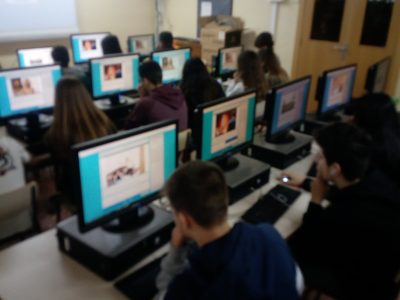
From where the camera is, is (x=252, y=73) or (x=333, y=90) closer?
(x=333, y=90)

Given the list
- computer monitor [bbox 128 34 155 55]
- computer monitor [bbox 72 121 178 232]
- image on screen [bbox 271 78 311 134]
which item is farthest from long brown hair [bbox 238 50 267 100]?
computer monitor [bbox 128 34 155 55]

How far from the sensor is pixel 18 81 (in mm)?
2875

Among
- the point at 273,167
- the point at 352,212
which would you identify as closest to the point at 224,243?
the point at 352,212

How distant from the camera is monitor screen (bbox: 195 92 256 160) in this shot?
1.85 meters

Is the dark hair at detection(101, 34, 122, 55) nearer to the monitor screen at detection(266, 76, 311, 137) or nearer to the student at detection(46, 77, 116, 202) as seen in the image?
the student at detection(46, 77, 116, 202)

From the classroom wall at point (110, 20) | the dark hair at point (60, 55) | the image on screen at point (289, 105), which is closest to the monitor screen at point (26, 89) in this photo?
the dark hair at point (60, 55)

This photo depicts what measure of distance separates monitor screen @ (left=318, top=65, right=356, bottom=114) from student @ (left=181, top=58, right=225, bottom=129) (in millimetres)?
896

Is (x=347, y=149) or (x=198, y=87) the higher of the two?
(x=347, y=149)

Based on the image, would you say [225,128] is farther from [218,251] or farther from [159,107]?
[218,251]

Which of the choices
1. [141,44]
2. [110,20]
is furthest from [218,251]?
[110,20]

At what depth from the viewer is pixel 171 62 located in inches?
161

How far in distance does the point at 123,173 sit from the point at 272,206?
81 centimetres

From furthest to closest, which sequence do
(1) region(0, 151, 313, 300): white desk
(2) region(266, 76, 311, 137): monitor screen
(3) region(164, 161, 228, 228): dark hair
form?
(2) region(266, 76, 311, 137): monitor screen, (1) region(0, 151, 313, 300): white desk, (3) region(164, 161, 228, 228): dark hair

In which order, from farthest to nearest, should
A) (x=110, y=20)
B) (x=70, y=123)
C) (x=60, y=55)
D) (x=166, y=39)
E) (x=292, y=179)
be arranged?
(x=110, y=20) → (x=166, y=39) → (x=60, y=55) → (x=70, y=123) → (x=292, y=179)
